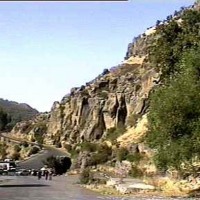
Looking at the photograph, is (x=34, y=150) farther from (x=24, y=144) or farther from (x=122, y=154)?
(x=122, y=154)

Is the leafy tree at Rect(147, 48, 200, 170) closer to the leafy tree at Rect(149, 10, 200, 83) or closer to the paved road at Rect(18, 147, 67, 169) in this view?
the leafy tree at Rect(149, 10, 200, 83)

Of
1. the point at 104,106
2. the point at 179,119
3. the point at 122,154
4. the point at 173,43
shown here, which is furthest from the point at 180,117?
the point at 104,106

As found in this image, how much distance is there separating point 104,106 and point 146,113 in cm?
4270

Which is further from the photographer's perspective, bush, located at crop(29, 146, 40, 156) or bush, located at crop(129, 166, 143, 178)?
bush, located at crop(29, 146, 40, 156)

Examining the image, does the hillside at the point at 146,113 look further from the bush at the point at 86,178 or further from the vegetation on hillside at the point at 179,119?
the bush at the point at 86,178

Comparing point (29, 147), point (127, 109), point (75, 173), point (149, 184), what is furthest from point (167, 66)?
point (29, 147)

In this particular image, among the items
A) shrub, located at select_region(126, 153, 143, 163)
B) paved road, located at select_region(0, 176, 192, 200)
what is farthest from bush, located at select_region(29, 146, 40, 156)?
paved road, located at select_region(0, 176, 192, 200)

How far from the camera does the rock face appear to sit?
114 m

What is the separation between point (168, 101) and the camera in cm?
3541

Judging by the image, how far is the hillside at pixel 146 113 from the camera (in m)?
35.1

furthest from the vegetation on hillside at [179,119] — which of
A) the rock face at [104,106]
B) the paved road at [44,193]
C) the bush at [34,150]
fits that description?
the bush at [34,150]

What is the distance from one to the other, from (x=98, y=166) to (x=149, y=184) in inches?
1497

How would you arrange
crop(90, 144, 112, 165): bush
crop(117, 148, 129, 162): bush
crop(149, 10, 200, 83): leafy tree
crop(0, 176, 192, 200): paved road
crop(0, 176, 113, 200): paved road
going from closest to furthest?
crop(0, 176, 192, 200): paved road → crop(0, 176, 113, 200): paved road → crop(149, 10, 200, 83): leafy tree → crop(117, 148, 129, 162): bush → crop(90, 144, 112, 165): bush

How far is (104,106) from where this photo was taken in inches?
5285
